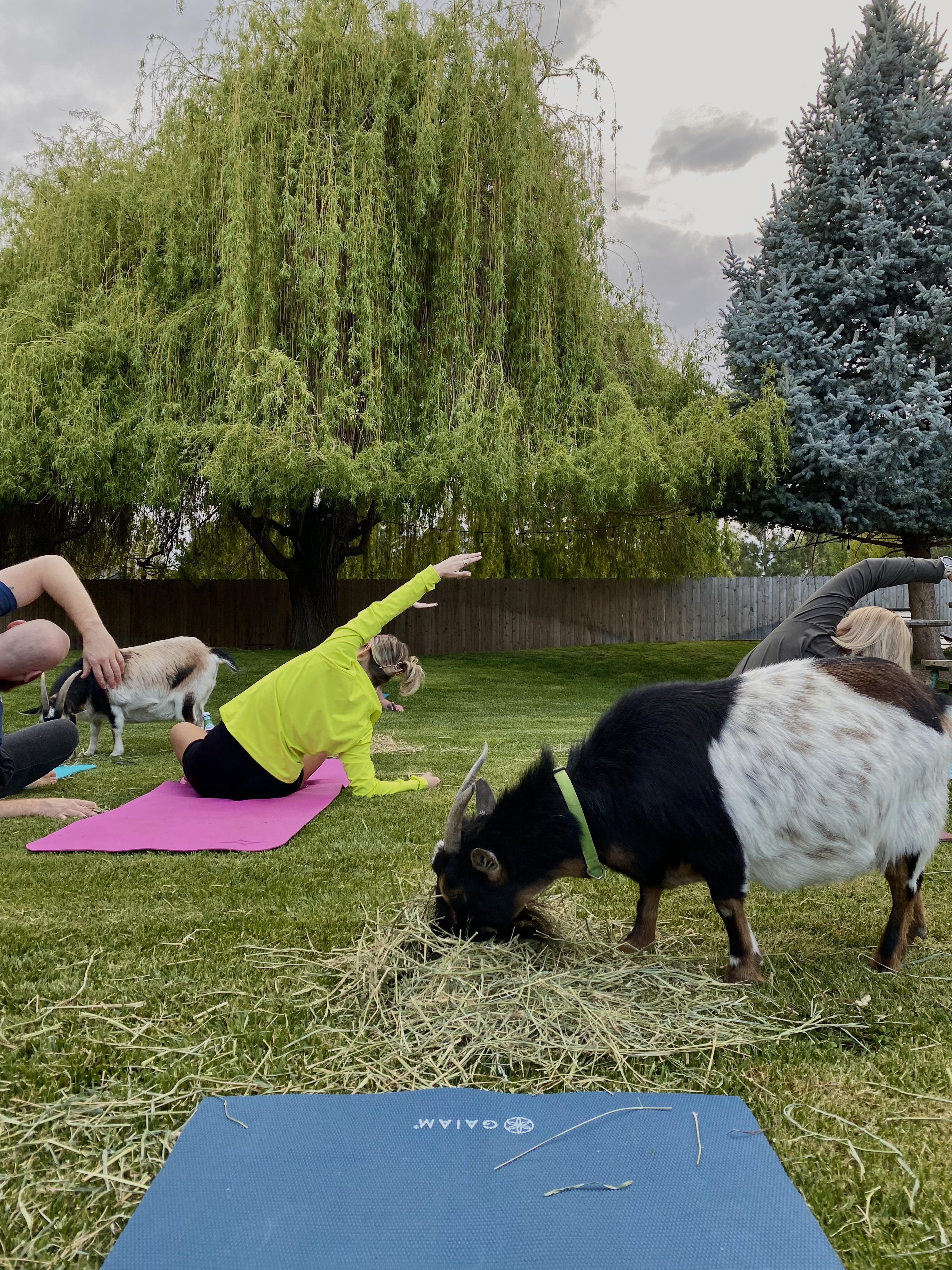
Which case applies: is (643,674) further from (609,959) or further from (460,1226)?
(460,1226)

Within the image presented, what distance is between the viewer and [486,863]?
8.85 ft

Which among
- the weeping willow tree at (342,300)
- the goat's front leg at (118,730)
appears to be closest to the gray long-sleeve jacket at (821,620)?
the goat's front leg at (118,730)

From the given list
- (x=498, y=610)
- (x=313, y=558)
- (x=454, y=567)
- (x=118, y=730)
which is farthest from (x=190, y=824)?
(x=498, y=610)

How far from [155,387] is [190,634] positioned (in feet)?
25.6

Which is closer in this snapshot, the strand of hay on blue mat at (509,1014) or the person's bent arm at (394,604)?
the strand of hay on blue mat at (509,1014)

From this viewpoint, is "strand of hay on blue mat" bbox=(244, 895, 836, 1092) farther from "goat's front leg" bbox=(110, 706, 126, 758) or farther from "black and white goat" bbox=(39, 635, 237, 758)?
"goat's front leg" bbox=(110, 706, 126, 758)

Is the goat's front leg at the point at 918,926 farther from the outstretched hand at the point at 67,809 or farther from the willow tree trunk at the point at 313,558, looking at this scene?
the willow tree trunk at the point at 313,558

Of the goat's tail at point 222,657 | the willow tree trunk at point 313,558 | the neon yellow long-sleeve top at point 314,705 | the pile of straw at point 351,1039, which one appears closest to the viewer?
the pile of straw at point 351,1039

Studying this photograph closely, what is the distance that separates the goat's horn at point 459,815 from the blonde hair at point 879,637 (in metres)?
2.56

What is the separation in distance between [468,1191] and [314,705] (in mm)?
3584

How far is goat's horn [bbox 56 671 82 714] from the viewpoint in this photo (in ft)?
24.5

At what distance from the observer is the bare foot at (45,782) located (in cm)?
627

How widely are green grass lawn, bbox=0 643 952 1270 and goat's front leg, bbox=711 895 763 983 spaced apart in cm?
9

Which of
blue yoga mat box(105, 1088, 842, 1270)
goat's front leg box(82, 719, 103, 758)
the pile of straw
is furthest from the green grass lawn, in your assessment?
goat's front leg box(82, 719, 103, 758)
